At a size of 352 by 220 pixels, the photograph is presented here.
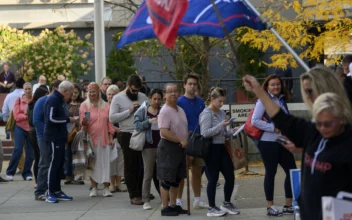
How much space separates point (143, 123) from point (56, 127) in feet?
5.67

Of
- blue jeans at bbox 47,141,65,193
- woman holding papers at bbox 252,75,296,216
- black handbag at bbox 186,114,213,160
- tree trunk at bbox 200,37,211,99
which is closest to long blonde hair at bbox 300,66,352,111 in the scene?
woman holding papers at bbox 252,75,296,216

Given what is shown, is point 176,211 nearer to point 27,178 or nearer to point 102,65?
point 27,178

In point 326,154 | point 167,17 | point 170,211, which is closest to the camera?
point 326,154

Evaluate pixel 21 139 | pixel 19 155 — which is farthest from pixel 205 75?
pixel 19 155

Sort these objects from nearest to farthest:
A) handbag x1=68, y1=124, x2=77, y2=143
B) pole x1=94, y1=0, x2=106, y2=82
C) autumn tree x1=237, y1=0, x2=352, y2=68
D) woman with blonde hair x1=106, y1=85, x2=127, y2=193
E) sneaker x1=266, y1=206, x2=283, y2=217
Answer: sneaker x1=266, y1=206, x2=283, y2=217 → woman with blonde hair x1=106, y1=85, x2=127, y2=193 → handbag x1=68, y1=124, x2=77, y2=143 → autumn tree x1=237, y1=0, x2=352, y2=68 → pole x1=94, y1=0, x2=106, y2=82

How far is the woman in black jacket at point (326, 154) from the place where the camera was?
5.44 metres

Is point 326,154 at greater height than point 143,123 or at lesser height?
lesser

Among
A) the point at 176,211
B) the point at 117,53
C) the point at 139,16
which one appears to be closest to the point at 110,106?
the point at 176,211

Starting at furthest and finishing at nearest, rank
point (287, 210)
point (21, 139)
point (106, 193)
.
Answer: point (21, 139)
point (106, 193)
point (287, 210)

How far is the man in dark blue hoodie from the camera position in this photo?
42.1ft

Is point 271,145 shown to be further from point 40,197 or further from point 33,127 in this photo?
point 33,127

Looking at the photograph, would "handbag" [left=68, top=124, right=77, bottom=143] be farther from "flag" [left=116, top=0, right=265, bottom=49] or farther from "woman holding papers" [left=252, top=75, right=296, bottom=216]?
"flag" [left=116, top=0, right=265, bottom=49]

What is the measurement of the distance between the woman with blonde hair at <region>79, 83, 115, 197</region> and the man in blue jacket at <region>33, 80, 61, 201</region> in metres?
0.58

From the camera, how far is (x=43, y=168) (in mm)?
13297
